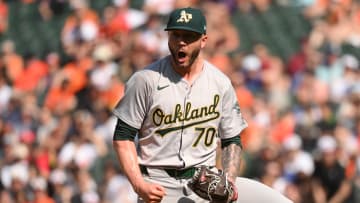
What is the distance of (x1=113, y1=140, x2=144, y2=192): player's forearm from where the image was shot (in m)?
5.09

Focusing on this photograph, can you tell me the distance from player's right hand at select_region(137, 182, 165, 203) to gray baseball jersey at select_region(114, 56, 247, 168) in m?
0.27

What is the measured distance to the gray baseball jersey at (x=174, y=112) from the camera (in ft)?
17.1

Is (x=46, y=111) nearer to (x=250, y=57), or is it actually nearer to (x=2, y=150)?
(x=2, y=150)

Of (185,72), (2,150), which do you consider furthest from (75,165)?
(185,72)

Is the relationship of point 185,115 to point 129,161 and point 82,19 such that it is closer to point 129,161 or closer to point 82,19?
point 129,161

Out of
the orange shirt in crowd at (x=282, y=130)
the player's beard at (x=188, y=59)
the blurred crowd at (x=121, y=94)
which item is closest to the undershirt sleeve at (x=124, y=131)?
the player's beard at (x=188, y=59)

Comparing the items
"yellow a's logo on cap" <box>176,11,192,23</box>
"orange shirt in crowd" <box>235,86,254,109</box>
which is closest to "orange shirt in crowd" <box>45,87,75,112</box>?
"orange shirt in crowd" <box>235,86,254,109</box>

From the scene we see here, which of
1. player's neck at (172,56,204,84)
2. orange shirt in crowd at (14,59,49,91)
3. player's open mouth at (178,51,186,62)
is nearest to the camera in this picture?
player's open mouth at (178,51,186,62)

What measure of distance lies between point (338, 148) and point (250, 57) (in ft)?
7.27

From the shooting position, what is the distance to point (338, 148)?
1060 centimetres

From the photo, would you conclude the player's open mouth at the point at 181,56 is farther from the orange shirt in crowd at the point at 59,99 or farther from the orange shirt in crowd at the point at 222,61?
the orange shirt in crowd at the point at 59,99

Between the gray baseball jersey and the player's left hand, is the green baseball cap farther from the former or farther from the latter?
the player's left hand

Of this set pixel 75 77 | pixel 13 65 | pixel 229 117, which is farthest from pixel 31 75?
pixel 229 117

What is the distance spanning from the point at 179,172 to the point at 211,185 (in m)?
0.32
